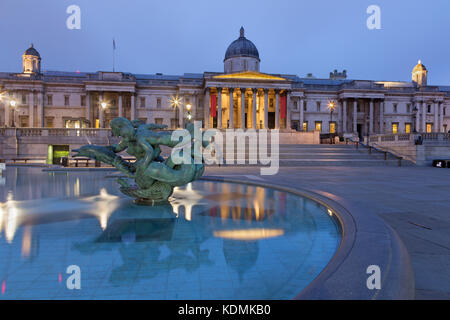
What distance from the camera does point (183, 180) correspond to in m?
6.95

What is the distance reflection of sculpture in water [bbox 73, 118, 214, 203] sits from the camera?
273 inches

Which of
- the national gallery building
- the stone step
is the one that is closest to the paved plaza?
the stone step

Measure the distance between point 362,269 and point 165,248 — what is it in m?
2.85

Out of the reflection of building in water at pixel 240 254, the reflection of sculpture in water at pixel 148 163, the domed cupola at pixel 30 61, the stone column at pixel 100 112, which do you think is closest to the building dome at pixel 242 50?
the stone column at pixel 100 112

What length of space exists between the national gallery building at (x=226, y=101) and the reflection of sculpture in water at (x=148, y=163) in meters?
40.9

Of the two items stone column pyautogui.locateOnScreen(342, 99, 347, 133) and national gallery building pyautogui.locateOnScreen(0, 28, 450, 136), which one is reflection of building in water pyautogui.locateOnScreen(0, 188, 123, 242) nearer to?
national gallery building pyautogui.locateOnScreen(0, 28, 450, 136)

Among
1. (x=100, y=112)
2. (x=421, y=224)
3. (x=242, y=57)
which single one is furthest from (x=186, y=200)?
(x=242, y=57)

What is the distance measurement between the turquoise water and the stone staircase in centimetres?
1679

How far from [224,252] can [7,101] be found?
60645mm

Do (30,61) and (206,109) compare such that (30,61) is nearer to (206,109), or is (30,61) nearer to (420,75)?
(206,109)

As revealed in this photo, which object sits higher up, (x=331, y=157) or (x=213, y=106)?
(x=213, y=106)

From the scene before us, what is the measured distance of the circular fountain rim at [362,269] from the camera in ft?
7.80

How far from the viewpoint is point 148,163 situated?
7.14m

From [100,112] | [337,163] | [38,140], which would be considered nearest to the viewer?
[337,163]
